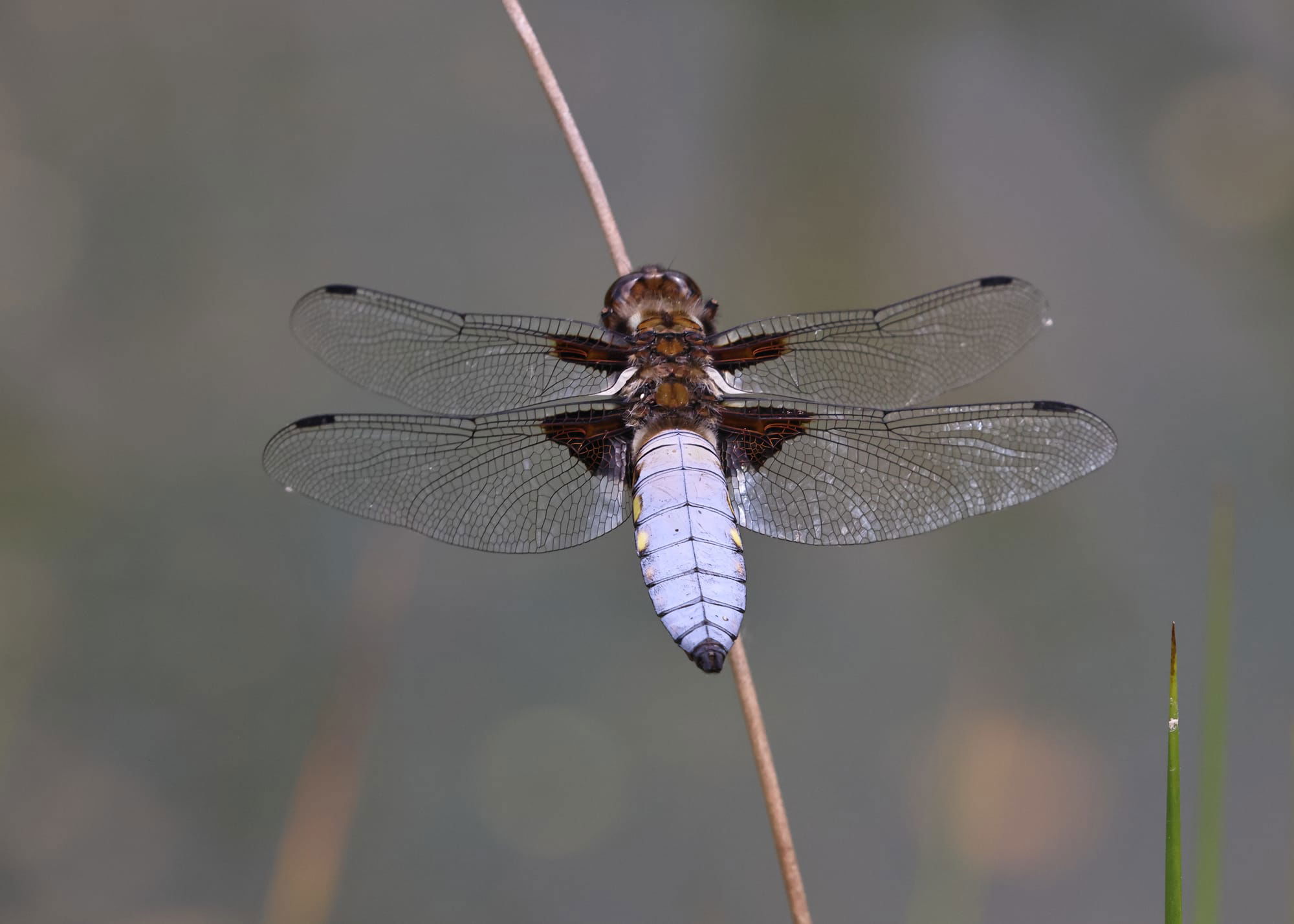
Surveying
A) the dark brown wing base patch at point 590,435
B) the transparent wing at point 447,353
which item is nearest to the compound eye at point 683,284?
the transparent wing at point 447,353

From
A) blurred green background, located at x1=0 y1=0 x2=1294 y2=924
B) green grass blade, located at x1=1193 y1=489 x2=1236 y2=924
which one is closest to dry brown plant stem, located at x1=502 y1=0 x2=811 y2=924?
green grass blade, located at x1=1193 y1=489 x2=1236 y2=924

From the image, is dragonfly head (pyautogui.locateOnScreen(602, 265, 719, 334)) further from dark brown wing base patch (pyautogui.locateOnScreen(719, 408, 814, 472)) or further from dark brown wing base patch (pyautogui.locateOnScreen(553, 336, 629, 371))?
dark brown wing base patch (pyautogui.locateOnScreen(719, 408, 814, 472))

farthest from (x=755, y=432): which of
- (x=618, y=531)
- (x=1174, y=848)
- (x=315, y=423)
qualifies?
(x=618, y=531)

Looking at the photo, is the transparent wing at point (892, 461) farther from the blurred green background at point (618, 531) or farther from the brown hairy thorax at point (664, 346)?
the blurred green background at point (618, 531)

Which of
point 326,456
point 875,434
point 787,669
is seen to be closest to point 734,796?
point 787,669

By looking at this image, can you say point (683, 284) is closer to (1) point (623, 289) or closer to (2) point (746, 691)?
(1) point (623, 289)

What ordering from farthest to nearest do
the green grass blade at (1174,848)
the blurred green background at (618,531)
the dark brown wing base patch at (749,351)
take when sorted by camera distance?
the blurred green background at (618,531) → the dark brown wing base patch at (749,351) → the green grass blade at (1174,848)

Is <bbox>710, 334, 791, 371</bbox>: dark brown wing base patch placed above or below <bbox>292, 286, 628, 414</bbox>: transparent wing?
above
